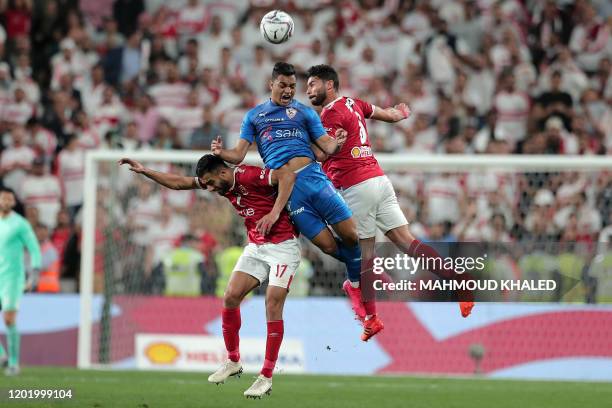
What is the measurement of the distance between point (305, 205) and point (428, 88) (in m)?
9.89

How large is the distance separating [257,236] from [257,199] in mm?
359

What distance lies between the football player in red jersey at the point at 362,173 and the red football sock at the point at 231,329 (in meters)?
1.31

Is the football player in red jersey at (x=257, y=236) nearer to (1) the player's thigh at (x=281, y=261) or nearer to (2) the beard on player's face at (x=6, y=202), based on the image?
(1) the player's thigh at (x=281, y=261)

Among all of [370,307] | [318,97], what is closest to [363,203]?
Result: [370,307]

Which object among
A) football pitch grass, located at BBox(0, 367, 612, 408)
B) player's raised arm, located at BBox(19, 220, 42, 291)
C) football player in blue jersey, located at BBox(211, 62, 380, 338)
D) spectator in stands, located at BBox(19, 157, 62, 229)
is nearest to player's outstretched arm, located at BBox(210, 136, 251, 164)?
football player in blue jersey, located at BBox(211, 62, 380, 338)

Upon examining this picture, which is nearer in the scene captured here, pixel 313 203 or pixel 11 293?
pixel 313 203

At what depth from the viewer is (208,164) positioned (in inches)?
449

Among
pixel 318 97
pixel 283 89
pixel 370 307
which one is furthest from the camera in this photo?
pixel 370 307

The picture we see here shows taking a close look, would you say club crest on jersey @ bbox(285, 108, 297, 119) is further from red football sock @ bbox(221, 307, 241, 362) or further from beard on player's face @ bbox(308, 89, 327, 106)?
red football sock @ bbox(221, 307, 241, 362)

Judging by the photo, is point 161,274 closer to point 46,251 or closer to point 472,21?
point 46,251

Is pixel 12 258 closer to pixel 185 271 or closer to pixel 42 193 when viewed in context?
pixel 185 271

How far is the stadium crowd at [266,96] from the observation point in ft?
58.0

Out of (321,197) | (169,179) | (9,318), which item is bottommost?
(9,318)

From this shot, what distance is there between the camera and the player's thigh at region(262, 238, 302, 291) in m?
11.5
